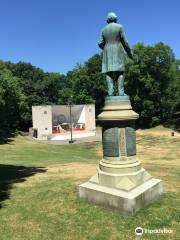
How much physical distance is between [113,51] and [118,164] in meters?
3.06

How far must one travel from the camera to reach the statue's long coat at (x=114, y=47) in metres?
8.21

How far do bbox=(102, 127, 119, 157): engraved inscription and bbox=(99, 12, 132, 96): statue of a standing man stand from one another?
41.4 inches

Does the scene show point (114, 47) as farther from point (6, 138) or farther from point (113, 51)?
point (6, 138)

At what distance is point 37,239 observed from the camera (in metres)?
6.12

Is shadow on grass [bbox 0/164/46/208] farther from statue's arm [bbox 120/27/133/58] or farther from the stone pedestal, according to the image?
statue's arm [bbox 120/27/133/58]

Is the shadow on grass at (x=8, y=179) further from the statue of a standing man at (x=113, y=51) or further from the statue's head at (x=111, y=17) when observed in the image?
the statue's head at (x=111, y=17)

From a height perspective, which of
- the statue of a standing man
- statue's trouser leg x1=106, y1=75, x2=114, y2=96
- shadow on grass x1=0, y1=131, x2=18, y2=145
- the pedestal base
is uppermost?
the statue of a standing man

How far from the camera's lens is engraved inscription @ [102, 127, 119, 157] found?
801 centimetres

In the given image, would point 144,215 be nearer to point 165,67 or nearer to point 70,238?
point 70,238

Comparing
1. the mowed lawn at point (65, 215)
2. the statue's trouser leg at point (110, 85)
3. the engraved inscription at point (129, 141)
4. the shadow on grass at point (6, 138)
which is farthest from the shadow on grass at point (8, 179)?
the shadow on grass at point (6, 138)

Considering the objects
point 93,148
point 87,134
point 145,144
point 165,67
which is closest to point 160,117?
point 165,67

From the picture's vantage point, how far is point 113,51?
8234mm

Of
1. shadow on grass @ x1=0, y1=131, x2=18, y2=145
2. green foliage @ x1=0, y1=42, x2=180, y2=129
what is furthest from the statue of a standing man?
green foliage @ x1=0, y1=42, x2=180, y2=129

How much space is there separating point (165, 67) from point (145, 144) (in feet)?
64.8
